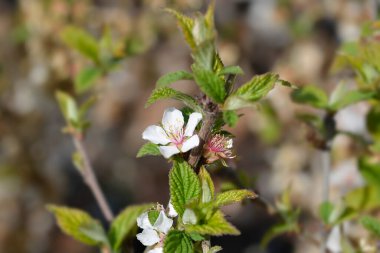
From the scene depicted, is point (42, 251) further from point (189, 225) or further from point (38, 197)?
point (189, 225)

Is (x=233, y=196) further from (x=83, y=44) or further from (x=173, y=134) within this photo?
(x=83, y=44)

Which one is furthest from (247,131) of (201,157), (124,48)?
(201,157)

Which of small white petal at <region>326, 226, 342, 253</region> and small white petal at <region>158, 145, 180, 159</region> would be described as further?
small white petal at <region>326, 226, 342, 253</region>

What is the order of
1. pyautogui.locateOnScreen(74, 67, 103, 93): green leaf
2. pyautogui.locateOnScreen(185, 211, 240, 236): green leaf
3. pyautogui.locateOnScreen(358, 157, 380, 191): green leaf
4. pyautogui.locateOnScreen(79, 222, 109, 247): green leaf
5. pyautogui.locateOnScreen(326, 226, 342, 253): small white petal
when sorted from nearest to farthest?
1. pyautogui.locateOnScreen(185, 211, 240, 236): green leaf
2. pyautogui.locateOnScreen(79, 222, 109, 247): green leaf
3. pyautogui.locateOnScreen(326, 226, 342, 253): small white petal
4. pyautogui.locateOnScreen(358, 157, 380, 191): green leaf
5. pyautogui.locateOnScreen(74, 67, 103, 93): green leaf

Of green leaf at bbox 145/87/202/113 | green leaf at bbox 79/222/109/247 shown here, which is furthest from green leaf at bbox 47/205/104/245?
green leaf at bbox 145/87/202/113

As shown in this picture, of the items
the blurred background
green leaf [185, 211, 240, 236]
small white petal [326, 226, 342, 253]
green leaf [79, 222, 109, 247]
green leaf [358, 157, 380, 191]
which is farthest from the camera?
the blurred background

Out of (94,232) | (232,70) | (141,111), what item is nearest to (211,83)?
(232,70)

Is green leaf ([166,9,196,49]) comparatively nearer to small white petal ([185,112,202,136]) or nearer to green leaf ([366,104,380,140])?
small white petal ([185,112,202,136])
